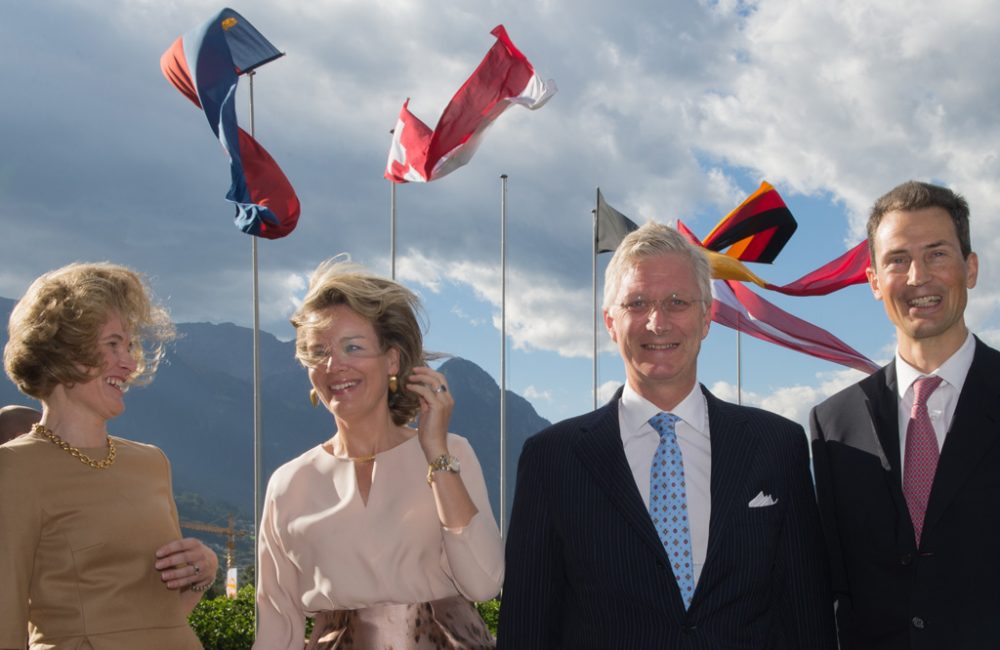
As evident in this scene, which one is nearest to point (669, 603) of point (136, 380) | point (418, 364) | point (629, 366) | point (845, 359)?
point (629, 366)

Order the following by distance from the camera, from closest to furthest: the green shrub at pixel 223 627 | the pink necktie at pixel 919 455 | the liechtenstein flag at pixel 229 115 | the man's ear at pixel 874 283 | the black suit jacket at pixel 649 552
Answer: the black suit jacket at pixel 649 552 → the pink necktie at pixel 919 455 → the man's ear at pixel 874 283 → the green shrub at pixel 223 627 → the liechtenstein flag at pixel 229 115

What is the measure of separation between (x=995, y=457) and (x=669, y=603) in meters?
1.42

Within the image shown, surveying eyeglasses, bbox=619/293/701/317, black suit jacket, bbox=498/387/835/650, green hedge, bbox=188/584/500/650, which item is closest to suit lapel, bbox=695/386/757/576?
black suit jacket, bbox=498/387/835/650

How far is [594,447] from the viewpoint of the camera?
3.74m

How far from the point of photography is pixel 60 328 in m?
3.69

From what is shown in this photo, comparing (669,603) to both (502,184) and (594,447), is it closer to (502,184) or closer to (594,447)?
(594,447)

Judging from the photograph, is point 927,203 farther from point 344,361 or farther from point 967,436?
point 344,361

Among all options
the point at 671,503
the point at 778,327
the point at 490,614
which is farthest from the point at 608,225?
the point at 671,503

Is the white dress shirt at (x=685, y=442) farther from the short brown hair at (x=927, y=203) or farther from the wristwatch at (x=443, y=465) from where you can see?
the short brown hair at (x=927, y=203)

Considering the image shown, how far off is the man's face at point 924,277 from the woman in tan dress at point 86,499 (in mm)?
3046

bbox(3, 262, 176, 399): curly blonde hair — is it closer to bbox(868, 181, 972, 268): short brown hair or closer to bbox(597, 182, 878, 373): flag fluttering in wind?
bbox(868, 181, 972, 268): short brown hair

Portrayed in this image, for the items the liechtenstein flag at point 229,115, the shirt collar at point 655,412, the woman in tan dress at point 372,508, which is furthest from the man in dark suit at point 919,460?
the liechtenstein flag at point 229,115

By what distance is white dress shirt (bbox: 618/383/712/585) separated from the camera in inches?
142

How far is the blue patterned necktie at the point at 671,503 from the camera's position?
3.48 meters
